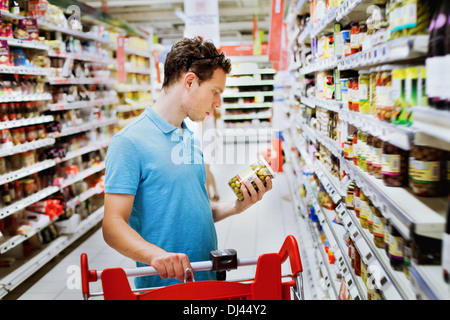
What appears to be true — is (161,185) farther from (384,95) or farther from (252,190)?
(384,95)

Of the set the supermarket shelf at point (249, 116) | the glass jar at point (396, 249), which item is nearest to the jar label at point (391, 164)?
the glass jar at point (396, 249)

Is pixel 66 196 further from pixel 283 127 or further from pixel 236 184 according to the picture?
pixel 283 127

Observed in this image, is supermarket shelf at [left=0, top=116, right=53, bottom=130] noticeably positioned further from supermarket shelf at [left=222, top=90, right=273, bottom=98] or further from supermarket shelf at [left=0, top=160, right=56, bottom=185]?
supermarket shelf at [left=222, top=90, right=273, bottom=98]

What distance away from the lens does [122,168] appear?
1.60m

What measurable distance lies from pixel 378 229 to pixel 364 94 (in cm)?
63

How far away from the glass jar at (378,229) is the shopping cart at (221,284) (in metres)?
0.44

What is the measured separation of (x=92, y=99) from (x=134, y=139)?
4217mm

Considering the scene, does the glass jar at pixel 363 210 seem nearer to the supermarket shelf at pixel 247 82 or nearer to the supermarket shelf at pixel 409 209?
the supermarket shelf at pixel 409 209

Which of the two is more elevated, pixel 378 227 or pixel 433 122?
pixel 433 122

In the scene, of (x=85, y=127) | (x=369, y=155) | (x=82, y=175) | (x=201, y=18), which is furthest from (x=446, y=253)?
(x=85, y=127)

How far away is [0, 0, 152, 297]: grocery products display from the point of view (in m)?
3.69

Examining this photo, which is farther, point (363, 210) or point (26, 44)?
point (26, 44)

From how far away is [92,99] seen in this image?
5.55 meters
